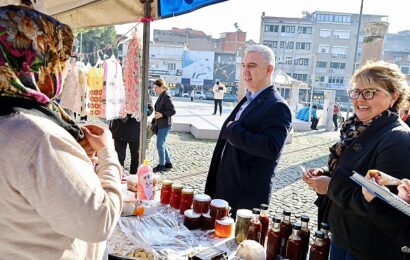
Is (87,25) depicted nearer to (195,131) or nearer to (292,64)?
(195,131)

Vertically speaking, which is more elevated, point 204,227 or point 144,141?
point 144,141

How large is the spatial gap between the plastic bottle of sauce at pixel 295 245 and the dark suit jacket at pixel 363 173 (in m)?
0.30

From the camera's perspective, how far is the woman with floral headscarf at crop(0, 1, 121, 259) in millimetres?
900

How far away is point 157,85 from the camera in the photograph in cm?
616

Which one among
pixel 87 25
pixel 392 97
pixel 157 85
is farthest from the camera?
pixel 157 85

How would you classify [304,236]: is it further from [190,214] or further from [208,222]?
[190,214]

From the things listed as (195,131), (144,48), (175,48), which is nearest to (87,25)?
(144,48)

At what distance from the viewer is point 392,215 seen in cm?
137

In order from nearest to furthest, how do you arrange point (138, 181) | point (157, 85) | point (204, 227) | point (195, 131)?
point (204, 227)
point (138, 181)
point (157, 85)
point (195, 131)

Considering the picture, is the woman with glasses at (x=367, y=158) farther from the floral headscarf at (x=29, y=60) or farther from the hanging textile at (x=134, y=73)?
the hanging textile at (x=134, y=73)

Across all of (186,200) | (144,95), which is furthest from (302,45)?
(186,200)

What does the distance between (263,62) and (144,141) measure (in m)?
1.35

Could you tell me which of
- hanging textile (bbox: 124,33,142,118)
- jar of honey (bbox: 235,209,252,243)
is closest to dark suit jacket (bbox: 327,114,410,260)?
jar of honey (bbox: 235,209,252,243)

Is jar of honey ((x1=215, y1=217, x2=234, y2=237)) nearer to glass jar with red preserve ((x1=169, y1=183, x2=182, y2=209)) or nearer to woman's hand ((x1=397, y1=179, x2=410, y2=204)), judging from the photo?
glass jar with red preserve ((x1=169, y1=183, x2=182, y2=209))
